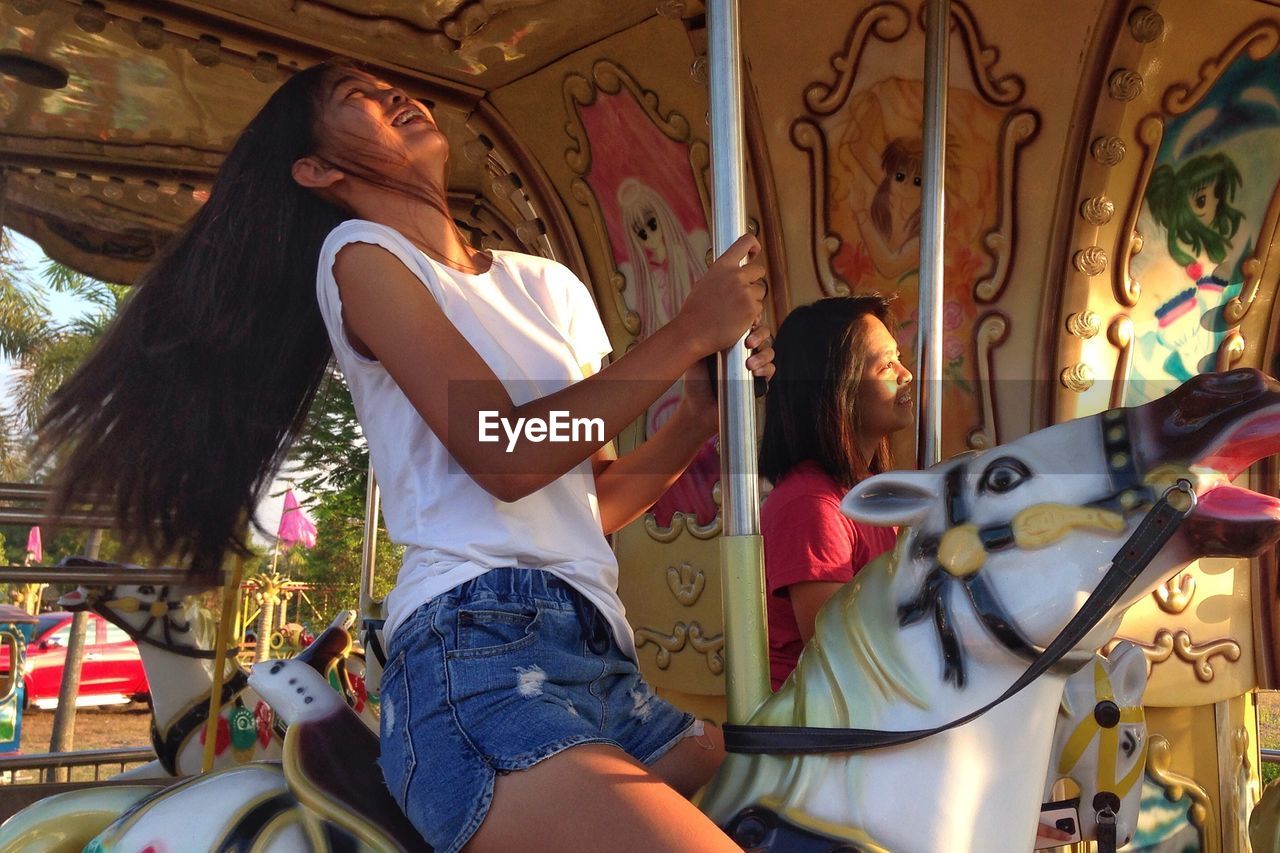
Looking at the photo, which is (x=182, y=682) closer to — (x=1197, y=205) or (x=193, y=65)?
(x=193, y=65)

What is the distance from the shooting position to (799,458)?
7.07 feet

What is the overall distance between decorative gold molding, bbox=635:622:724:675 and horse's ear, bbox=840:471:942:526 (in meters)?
2.13

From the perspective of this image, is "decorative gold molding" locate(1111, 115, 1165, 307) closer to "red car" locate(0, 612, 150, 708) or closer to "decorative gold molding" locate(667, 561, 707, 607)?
"decorative gold molding" locate(667, 561, 707, 607)

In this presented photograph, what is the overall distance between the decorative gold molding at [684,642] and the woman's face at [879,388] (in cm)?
127

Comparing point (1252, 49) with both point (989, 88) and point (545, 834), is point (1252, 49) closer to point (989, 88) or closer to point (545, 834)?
point (989, 88)

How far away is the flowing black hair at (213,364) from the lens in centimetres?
145

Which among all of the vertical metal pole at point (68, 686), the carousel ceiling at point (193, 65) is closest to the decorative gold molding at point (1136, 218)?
the carousel ceiling at point (193, 65)

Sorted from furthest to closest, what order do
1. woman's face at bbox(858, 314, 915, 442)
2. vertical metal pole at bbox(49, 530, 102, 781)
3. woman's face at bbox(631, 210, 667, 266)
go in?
vertical metal pole at bbox(49, 530, 102, 781) < woman's face at bbox(631, 210, 667, 266) < woman's face at bbox(858, 314, 915, 442)

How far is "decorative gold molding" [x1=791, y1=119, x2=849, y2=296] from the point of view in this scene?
312 centimetres

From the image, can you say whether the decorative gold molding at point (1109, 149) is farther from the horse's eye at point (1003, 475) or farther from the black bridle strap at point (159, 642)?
the black bridle strap at point (159, 642)

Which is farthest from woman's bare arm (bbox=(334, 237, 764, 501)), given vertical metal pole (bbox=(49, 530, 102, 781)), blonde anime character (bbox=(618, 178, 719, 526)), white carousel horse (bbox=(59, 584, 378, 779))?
vertical metal pole (bbox=(49, 530, 102, 781))

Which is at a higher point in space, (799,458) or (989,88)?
(989,88)

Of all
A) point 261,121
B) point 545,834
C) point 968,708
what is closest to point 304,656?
point 261,121

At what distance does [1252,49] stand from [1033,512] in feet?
7.66
